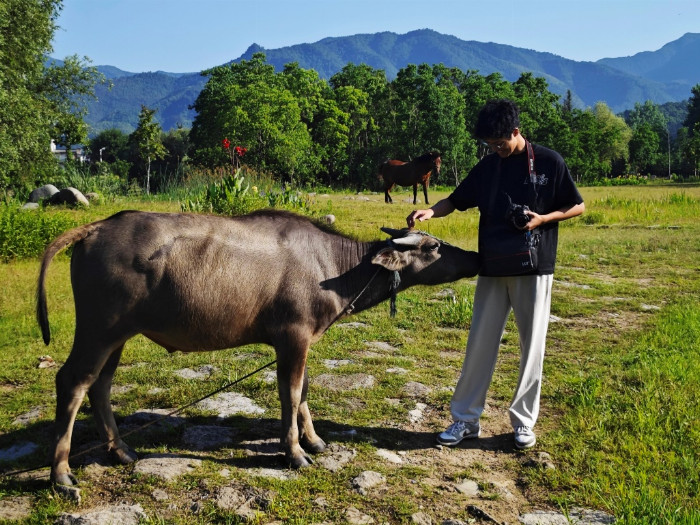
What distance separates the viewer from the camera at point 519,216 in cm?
442

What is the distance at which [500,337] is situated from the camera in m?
4.74

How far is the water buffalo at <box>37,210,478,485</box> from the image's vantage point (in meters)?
4.05

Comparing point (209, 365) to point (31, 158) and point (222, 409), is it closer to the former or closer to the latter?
point (222, 409)

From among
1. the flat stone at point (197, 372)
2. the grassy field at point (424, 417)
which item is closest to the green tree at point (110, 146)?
the grassy field at point (424, 417)

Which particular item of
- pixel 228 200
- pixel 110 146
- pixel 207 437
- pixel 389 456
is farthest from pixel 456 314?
pixel 110 146

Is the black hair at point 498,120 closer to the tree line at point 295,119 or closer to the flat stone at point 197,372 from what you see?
the flat stone at point 197,372

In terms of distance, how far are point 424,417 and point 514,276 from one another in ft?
4.69

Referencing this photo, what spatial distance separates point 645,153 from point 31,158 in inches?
2937

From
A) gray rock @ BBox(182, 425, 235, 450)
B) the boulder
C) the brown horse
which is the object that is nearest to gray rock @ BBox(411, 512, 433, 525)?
gray rock @ BBox(182, 425, 235, 450)

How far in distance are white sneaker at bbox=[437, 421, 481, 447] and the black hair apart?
7.04 feet

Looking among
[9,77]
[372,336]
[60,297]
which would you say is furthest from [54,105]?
[372,336]

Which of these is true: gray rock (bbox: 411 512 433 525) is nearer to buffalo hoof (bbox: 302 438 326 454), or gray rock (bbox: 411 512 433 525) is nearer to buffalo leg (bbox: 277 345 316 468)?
buffalo leg (bbox: 277 345 316 468)

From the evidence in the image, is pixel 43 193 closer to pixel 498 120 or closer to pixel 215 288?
pixel 215 288

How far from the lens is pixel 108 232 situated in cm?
415
